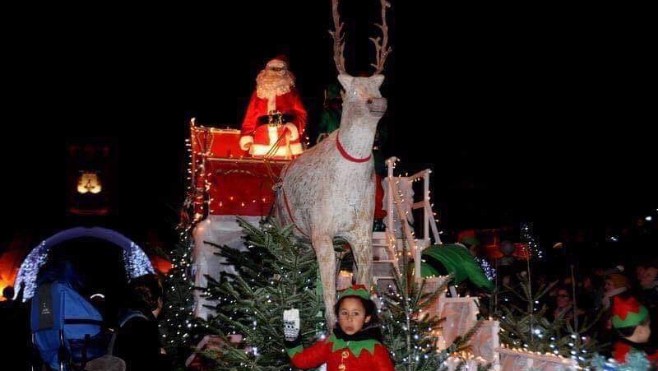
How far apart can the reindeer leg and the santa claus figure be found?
11.7ft

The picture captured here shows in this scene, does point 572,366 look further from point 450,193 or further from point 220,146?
point 450,193

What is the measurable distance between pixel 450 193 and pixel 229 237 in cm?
1241

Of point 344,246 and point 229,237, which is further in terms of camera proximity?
point 229,237

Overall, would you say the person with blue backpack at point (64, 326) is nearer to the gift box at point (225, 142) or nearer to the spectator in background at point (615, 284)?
the spectator in background at point (615, 284)

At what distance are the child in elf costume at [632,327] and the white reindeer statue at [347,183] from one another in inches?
74.5

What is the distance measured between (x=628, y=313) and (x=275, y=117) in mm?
5692

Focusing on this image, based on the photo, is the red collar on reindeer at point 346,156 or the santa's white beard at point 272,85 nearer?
the red collar on reindeer at point 346,156

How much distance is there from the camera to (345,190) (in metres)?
5.56

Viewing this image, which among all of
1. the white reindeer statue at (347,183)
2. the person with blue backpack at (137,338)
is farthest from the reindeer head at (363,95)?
the person with blue backpack at (137,338)

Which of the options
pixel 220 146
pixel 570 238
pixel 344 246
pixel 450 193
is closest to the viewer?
pixel 344 246

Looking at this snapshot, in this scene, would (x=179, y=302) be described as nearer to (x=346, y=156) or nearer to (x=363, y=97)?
(x=346, y=156)

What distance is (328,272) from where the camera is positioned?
5398 mm

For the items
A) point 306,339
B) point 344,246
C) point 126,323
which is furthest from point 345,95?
point 126,323

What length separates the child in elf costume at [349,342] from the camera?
4.65m
